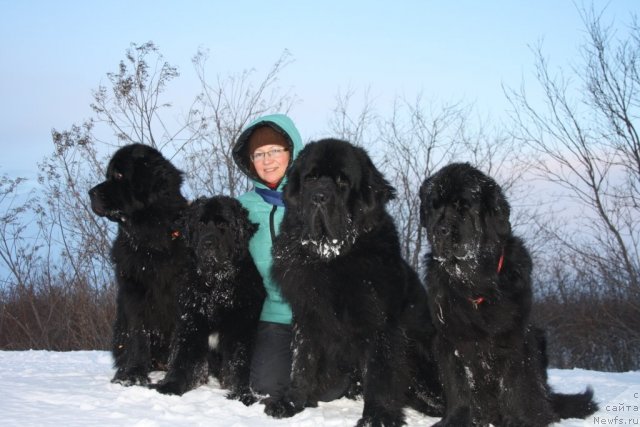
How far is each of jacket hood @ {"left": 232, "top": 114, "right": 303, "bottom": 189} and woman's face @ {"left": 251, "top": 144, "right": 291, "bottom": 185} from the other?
0.06 m

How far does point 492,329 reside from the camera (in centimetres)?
311

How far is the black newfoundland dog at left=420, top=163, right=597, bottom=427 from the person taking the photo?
313 centimetres

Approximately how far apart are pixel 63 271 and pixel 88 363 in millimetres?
5369

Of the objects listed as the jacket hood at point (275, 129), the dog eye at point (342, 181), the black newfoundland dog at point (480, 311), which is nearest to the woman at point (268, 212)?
the jacket hood at point (275, 129)

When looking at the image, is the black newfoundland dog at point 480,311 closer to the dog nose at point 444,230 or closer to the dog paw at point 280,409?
the dog nose at point 444,230

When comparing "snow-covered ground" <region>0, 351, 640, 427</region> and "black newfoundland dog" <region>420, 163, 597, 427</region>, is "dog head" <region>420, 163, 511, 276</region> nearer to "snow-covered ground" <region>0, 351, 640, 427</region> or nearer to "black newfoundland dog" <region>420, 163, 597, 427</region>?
"black newfoundland dog" <region>420, 163, 597, 427</region>

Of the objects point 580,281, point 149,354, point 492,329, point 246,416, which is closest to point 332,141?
point 492,329

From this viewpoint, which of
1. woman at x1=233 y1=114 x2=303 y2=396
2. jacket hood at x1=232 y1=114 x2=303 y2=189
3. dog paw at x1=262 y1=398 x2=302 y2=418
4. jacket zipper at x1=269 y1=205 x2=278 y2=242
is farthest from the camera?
jacket hood at x1=232 y1=114 x2=303 y2=189

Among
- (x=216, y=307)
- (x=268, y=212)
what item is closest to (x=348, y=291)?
(x=216, y=307)

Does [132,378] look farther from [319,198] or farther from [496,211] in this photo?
[496,211]

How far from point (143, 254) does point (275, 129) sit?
145 centimetres

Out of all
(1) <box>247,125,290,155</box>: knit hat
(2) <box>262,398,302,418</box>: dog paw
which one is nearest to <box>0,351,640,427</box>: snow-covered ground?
(2) <box>262,398,302,418</box>: dog paw

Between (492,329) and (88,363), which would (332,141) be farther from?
(88,363)

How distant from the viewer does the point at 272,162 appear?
4.75m
